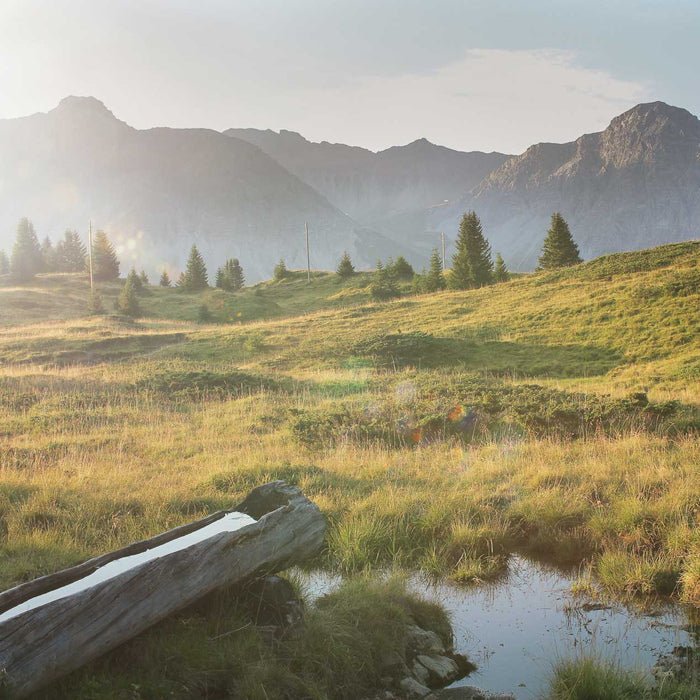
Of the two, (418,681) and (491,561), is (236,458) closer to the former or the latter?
(491,561)

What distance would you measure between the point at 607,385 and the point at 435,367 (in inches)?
293

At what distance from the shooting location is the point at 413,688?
5.42 meters

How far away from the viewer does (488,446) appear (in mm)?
12258

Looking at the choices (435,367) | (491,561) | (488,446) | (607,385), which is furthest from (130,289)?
(491,561)

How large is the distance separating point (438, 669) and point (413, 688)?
0.43 m

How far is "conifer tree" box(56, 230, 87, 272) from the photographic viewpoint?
3937 inches

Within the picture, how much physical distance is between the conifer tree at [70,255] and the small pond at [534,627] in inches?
4063

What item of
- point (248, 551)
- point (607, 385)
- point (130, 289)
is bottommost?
point (607, 385)

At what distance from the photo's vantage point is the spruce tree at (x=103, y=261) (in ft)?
291

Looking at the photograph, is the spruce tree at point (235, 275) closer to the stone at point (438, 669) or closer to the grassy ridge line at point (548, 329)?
the grassy ridge line at point (548, 329)

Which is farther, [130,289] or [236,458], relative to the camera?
[130,289]

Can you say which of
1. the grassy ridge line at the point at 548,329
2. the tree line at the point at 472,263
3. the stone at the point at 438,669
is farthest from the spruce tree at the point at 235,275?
the stone at the point at 438,669

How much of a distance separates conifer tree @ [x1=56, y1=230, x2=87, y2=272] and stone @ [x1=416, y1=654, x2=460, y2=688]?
105m

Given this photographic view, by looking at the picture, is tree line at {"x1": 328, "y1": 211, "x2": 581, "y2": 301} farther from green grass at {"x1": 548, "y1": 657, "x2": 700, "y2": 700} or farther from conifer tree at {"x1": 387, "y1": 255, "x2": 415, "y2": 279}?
green grass at {"x1": 548, "y1": 657, "x2": 700, "y2": 700}
